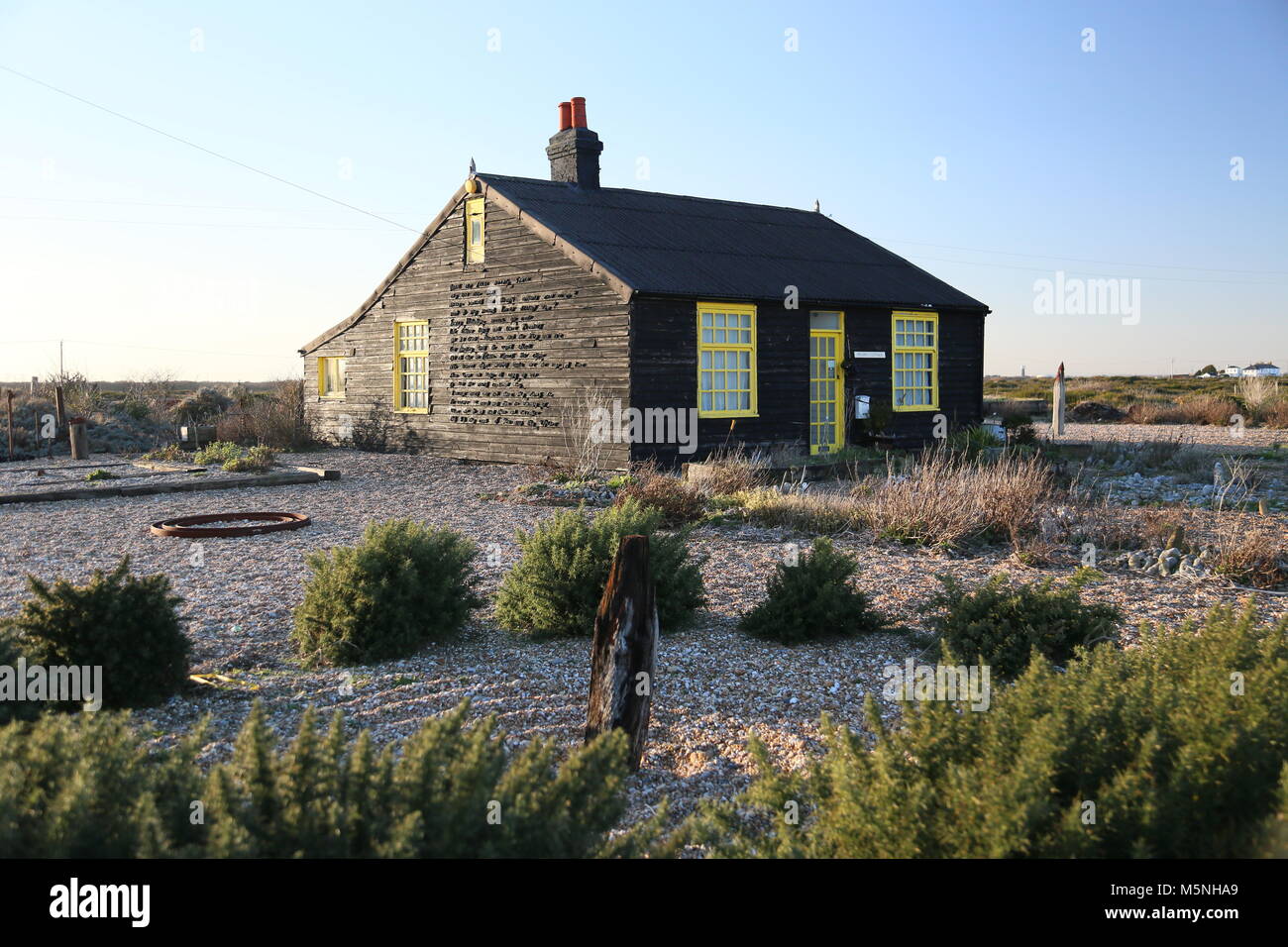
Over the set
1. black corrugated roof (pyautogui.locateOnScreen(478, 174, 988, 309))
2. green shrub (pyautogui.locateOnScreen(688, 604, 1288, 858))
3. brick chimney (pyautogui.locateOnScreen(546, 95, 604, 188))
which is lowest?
green shrub (pyautogui.locateOnScreen(688, 604, 1288, 858))

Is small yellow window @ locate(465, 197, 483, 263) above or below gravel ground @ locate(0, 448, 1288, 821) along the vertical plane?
above

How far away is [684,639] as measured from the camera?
5.96 meters

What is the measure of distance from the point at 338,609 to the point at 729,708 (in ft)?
7.50

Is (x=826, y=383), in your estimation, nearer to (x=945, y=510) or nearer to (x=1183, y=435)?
(x=945, y=510)

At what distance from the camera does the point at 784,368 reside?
16.7 meters

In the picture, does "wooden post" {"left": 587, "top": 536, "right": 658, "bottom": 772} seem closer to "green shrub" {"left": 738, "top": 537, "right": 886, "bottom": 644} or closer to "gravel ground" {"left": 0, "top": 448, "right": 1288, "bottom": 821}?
"gravel ground" {"left": 0, "top": 448, "right": 1288, "bottom": 821}

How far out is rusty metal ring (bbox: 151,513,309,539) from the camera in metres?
9.87

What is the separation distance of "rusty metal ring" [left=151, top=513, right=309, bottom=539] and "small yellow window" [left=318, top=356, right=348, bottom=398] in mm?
11240

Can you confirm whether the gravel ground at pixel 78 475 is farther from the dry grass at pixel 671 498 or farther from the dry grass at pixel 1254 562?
the dry grass at pixel 1254 562

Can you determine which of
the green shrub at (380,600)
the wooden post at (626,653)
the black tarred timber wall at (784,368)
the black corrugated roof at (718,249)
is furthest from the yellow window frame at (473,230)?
the wooden post at (626,653)

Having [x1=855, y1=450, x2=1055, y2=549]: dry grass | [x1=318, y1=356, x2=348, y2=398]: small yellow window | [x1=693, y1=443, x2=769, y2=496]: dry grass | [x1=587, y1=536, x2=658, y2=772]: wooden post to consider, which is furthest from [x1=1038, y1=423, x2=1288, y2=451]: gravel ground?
[x1=587, y1=536, x2=658, y2=772]: wooden post

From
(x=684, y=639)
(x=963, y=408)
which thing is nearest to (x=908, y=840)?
(x=684, y=639)

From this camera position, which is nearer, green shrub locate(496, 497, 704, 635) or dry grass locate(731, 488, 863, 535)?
green shrub locate(496, 497, 704, 635)

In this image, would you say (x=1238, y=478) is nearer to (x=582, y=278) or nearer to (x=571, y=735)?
(x=582, y=278)
